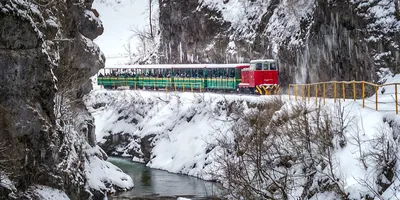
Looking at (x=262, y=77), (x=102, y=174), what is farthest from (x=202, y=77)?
(x=102, y=174)

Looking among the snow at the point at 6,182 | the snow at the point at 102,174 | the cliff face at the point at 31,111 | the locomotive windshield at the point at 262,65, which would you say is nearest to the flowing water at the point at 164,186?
the snow at the point at 102,174

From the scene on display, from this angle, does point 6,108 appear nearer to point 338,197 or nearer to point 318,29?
point 338,197

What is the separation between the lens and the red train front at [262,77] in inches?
1585

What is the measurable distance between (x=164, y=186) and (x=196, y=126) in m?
9.90

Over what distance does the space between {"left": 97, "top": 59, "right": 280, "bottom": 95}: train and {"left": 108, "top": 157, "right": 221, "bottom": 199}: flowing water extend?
847 centimetres

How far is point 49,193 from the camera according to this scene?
19.8m

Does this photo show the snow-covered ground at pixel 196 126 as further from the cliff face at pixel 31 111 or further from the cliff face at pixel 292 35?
the cliff face at pixel 31 111

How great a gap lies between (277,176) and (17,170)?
381 inches

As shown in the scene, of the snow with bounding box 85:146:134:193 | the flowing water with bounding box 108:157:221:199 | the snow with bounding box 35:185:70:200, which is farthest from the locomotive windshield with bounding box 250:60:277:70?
the snow with bounding box 35:185:70:200

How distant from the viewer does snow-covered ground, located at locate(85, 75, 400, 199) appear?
63.2ft

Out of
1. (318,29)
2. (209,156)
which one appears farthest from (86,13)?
(318,29)

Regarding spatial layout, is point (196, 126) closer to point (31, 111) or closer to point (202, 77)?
point (202, 77)

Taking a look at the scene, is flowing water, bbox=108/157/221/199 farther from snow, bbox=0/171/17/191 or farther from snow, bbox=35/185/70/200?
snow, bbox=0/171/17/191

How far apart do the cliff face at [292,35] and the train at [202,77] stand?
2796mm
